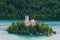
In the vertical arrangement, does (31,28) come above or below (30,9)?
above

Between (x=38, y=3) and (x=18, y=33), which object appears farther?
(x=38, y=3)

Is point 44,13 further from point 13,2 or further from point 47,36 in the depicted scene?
point 47,36

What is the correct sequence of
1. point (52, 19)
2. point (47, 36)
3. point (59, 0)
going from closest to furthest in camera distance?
point (47, 36), point (52, 19), point (59, 0)

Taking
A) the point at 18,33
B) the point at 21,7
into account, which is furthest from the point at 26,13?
the point at 18,33

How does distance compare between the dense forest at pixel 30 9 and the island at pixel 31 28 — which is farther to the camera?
the dense forest at pixel 30 9

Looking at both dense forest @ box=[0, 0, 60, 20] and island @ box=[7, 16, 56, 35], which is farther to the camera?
dense forest @ box=[0, 0, 60, 20]

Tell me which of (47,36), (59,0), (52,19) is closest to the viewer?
(47,36)

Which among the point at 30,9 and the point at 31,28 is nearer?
the point at 31,28

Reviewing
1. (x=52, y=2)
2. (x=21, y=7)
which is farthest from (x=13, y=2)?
(x=52, y=2)
